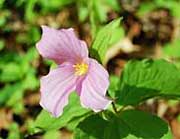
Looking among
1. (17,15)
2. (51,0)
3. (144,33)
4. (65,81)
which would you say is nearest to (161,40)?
(144,33)

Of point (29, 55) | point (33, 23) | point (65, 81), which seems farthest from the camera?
point (33, 23)

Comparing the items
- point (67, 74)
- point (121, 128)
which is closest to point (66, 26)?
point (121, 128)

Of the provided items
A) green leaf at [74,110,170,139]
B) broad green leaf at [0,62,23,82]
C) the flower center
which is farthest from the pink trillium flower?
broad green leaf at [0,62,23,82]

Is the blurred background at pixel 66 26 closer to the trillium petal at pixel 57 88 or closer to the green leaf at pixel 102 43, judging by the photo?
the green leaf at pixel 102 43

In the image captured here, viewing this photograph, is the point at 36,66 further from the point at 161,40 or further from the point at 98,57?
the point at 98,57

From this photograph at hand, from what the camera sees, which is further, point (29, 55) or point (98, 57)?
point (29, 55)

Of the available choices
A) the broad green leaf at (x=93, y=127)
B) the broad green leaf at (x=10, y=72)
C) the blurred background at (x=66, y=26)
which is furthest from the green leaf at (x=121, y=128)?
the broad green leaf at (x=10, y=72)

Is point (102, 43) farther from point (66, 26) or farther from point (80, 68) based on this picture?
point (66, 26)
